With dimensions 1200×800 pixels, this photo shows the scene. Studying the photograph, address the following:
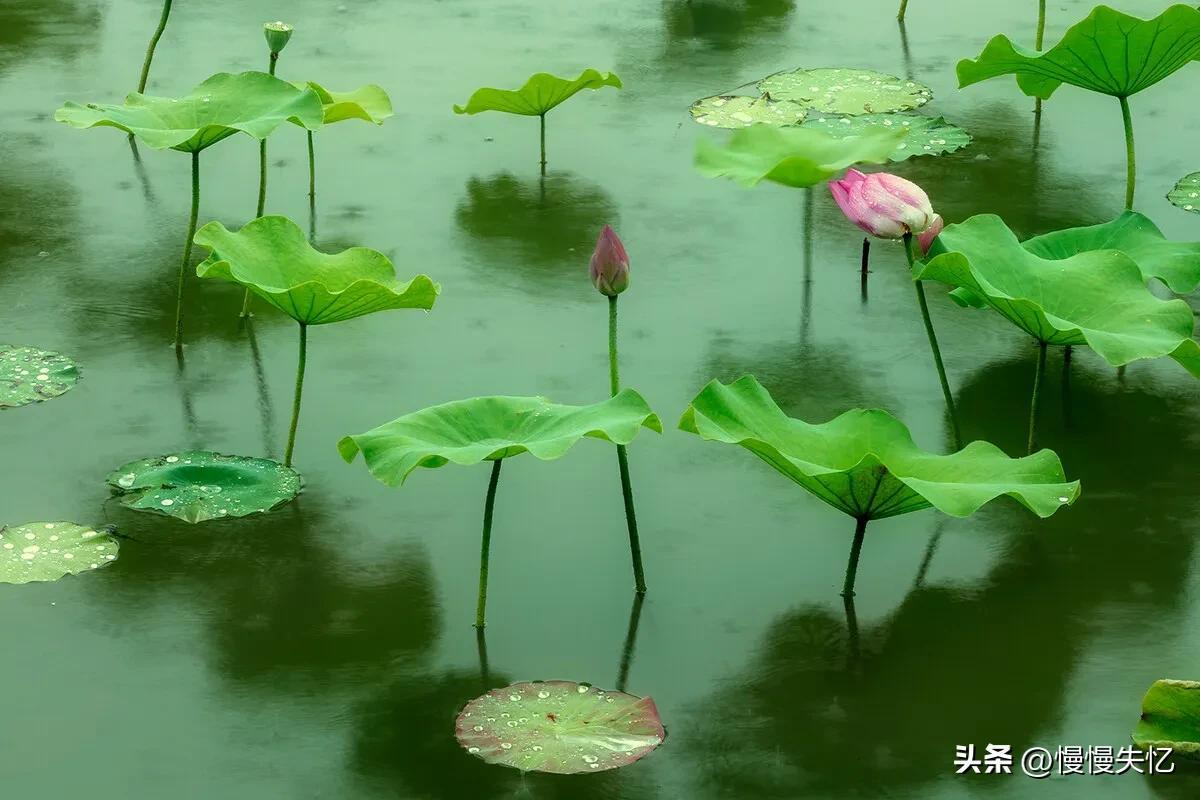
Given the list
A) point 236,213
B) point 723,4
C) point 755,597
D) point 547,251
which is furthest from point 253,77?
point 723,4

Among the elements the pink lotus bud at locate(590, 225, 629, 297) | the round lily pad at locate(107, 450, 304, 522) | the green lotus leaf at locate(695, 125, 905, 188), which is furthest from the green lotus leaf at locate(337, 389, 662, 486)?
the green lotus leaf at locate(695, 125, 905, 188)

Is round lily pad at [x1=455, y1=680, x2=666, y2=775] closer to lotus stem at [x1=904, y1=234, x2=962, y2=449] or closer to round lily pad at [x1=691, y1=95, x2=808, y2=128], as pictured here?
lotus stem at [x1=904, y1=234, x2=962, y2=449]

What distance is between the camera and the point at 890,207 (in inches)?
108

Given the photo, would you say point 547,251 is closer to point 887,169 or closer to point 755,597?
point 887,169

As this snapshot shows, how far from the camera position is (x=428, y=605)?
2.34m

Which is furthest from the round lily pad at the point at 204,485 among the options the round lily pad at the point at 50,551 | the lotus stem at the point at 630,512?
the lotus stem at the point at 630,512

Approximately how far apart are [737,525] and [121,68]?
8.50ft

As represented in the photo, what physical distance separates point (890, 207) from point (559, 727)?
1.13 m

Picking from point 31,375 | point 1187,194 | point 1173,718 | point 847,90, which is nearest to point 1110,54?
point 1187,194

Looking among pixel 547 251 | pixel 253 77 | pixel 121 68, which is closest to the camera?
pixel 253 77

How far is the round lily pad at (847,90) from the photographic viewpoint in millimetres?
4059

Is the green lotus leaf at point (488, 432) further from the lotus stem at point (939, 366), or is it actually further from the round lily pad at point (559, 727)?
the lotus stem at point (939, 366)

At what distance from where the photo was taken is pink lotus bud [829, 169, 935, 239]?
2738 millimetres

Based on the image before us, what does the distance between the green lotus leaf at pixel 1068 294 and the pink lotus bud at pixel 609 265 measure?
499mm
